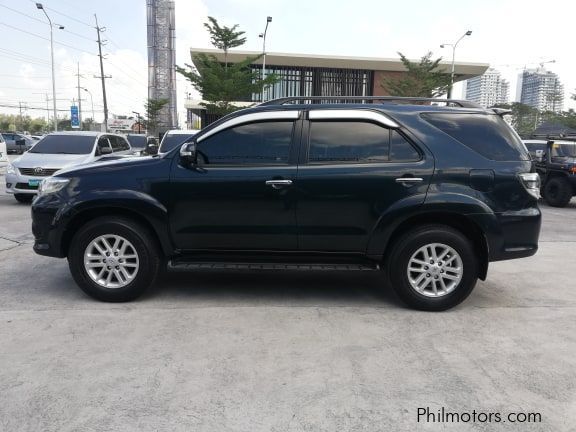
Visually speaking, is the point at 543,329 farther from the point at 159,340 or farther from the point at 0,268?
the point at 0,268

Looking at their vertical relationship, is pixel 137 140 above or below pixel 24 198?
above

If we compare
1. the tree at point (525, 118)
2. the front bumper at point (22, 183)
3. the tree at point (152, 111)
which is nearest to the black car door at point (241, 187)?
the front bumper at point (22, 183)

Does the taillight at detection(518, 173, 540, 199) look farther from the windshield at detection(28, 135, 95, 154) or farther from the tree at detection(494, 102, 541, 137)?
the tree at detection(494, 102, 541, 137)

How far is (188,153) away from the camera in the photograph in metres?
4.37

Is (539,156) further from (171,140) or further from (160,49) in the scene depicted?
(160,49)

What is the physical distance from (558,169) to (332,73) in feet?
107

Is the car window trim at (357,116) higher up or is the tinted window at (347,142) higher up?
the car window trim at (357,116)

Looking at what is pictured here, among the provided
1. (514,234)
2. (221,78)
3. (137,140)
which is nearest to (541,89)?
(221,78)

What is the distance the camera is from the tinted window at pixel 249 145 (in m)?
4.46

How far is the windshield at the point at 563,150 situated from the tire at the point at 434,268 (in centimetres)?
1092

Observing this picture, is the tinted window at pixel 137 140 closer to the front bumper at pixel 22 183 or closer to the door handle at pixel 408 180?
the front bumper at pixel 22 183

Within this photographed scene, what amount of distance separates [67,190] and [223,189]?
1481 mm

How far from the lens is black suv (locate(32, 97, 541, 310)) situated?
4.33 meters

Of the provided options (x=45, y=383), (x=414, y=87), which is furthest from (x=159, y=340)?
(x=414, y=87)
